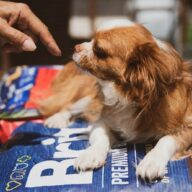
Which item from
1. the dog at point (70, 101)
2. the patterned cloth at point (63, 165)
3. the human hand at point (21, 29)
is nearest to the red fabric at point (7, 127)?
the patterned cloth at point (63, 165)

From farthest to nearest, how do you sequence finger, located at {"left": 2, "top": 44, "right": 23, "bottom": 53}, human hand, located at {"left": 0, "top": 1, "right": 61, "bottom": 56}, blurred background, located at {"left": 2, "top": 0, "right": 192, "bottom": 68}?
blurred background, located at {"left": 2, "top": 0, "right": 192, "bottom": 68}, finger, located at {"left": 2, "top": 44, "right": 23, "bottom": 53}, human hand, located at {"left": 0, "top": 1, "right": 61, "bottom": 56}

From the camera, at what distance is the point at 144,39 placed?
5.37ft

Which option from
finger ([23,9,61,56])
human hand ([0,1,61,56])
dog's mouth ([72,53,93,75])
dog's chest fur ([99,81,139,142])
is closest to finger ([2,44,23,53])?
human hand ([0,1,61,56])

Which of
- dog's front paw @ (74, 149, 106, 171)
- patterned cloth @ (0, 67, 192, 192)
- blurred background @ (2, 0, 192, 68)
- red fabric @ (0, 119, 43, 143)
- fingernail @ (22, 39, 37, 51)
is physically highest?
fingernail @ (22, 39, 37, 51)

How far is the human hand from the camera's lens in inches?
65.2

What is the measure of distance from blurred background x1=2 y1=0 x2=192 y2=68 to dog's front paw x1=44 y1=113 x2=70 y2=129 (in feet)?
6.31

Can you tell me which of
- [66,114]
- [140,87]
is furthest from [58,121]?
[140,87]

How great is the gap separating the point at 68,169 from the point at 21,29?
63cm

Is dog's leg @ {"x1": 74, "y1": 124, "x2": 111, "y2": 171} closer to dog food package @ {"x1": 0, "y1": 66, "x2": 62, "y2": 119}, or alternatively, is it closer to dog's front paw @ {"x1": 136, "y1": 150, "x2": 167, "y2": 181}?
dog's front paw @ {"x1": 136, "y1": 150, "x2": 167, "y2": 181}

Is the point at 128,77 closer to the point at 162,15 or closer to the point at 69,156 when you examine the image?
the point at 69,156

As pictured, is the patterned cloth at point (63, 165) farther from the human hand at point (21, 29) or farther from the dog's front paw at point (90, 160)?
the human hand at point (21, 29)

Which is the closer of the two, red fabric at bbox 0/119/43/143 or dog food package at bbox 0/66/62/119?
red fabric at bbox 0/119/43/143

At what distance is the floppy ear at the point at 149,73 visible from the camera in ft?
5.11

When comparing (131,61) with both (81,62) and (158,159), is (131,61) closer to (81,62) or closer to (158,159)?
(81,62)
